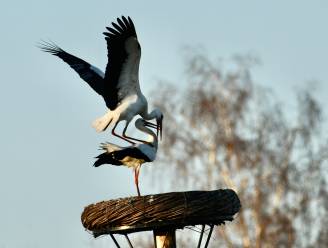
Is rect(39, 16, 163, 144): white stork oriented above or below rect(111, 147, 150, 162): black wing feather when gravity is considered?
above

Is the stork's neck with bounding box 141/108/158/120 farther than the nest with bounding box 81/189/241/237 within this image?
Yes

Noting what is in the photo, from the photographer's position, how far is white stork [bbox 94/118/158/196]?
700cm

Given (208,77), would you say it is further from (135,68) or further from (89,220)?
(89,220)

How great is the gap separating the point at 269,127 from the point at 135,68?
9722 millimetres

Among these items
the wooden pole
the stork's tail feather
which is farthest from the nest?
the stork's tail feather

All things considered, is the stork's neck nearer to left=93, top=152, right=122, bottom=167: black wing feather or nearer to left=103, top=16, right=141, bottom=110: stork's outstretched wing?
left=103, top=16, right=141, bottom=110: stork's outstretched wing

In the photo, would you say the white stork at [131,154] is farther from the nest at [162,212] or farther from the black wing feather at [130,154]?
the nest at [162,212]

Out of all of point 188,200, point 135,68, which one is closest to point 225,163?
point 135,68

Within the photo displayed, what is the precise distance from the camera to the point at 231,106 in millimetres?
17062

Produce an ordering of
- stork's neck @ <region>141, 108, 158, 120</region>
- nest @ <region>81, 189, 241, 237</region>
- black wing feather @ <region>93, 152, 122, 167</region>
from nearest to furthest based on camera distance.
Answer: nest @ <region>81, 189, 241, 237</region> < black wing feather @ <region>93, 152, 122, 167</region> < stork's neck @ <region>141, 108, 158, 120</region>

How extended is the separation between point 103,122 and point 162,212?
4.34 feet

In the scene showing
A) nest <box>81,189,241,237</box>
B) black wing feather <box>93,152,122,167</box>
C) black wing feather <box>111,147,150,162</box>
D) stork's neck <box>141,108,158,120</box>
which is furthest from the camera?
stork's neck <box>141,108,158,120</box>

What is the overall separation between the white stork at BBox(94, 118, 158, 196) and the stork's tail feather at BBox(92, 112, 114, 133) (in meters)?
0.44

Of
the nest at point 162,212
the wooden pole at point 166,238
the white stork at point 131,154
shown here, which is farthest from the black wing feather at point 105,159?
the wooden pole at point 166,238
